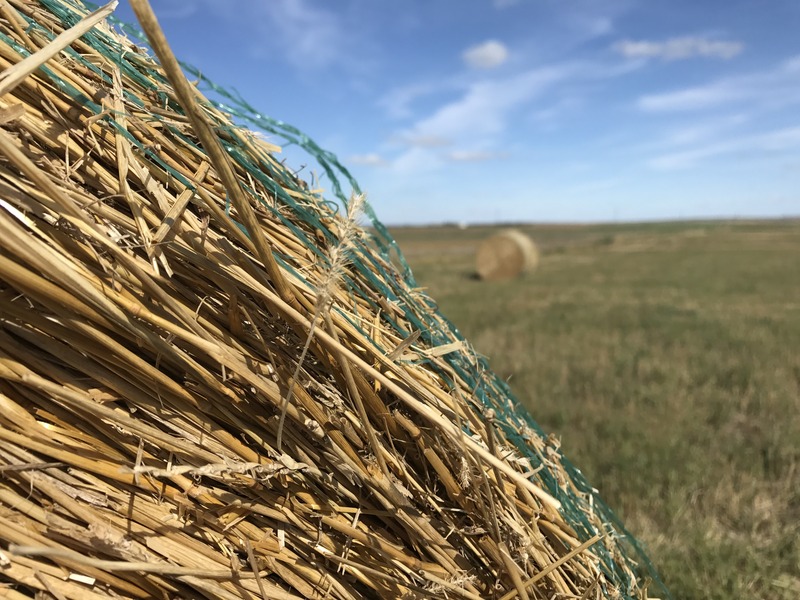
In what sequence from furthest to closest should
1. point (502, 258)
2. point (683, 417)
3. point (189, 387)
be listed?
point (502, 258)
point (683, 417)
point (189, 387)

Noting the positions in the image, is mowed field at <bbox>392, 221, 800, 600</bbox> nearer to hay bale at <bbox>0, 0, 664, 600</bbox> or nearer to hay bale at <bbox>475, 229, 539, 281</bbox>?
hay bale at <bbox>0, 0, 664, 600</bbox>

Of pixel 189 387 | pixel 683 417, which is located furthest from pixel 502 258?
pixel 189 387

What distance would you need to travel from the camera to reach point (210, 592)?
3.98 feet

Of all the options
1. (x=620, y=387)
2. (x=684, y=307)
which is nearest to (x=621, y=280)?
(x=684, y=307)

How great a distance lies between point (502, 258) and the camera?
21.6m

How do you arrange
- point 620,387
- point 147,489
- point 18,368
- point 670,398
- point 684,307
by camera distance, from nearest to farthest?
1. point 18,368
2. point 147,489
3. point 670,398
4. point 620,387
5. point 684,307

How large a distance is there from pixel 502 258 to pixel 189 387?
20927mm

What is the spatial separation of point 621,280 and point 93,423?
65.2ft

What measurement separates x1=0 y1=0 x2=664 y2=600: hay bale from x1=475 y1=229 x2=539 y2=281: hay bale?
20364 mm

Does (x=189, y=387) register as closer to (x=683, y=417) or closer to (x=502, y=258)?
(x=683, y=417)

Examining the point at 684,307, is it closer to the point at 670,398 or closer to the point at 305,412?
the point at 670,398

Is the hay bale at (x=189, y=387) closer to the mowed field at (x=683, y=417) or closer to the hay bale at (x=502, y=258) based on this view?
the mowed field at (x=683, y=417)

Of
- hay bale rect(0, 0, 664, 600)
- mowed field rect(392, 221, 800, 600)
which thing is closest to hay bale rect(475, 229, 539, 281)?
mowed field rect(392, 221, 800, 600)

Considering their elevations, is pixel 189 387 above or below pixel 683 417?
above
